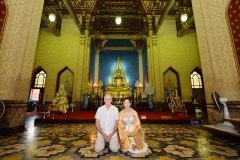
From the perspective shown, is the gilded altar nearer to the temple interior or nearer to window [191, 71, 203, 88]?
the temple interior

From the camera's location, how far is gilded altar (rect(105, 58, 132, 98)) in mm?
13519

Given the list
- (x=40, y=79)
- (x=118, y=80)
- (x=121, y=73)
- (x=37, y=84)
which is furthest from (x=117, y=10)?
(x=37, y=84)

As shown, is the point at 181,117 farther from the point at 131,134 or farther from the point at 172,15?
the point at 172,15

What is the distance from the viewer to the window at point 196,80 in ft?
36.2

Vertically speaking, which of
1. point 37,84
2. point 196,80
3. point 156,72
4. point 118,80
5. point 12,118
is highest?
point 118,80

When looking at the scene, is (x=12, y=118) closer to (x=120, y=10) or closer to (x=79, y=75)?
(x=79, y=75)

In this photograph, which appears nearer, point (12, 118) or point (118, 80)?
point (12, 118)

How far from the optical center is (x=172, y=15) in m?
11.8

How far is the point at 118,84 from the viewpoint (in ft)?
46.9

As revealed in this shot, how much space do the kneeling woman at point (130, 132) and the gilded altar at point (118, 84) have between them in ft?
34.8

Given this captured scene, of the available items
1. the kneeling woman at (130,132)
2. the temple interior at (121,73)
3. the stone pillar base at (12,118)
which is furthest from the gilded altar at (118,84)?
the kneeling woman at (130,132)

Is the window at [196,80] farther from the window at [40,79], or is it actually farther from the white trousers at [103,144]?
the window at [40,79]

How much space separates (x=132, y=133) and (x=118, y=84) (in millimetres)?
12209

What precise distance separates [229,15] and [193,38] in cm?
960
